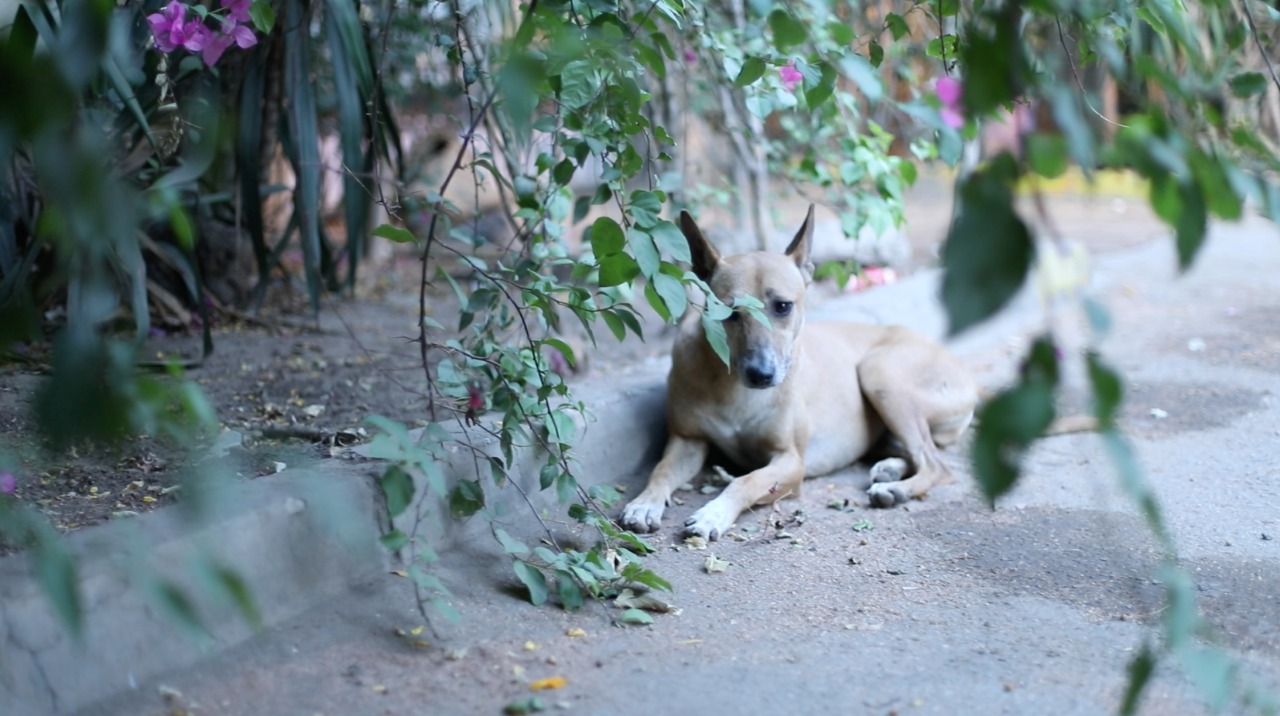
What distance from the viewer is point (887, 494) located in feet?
12.4

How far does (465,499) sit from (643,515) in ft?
2.89

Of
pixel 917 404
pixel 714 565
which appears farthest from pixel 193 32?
pixel 917 404

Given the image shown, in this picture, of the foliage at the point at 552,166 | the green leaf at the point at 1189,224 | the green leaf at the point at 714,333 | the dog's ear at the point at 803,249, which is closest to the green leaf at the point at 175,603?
the foliage at the point at 552,166

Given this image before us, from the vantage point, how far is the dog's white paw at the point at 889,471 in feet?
13.4

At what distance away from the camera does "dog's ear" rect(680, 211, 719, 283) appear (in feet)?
12.1

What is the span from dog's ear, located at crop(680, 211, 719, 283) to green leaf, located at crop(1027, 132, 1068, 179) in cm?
217

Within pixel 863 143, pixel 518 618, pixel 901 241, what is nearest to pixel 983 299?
pixel 518 618

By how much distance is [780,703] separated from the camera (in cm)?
231

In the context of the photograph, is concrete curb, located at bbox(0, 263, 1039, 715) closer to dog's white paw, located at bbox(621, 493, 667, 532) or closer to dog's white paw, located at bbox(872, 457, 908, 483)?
dog's white paw, located at bbox(621, 493, 667, 532)

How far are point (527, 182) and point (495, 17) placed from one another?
248cm

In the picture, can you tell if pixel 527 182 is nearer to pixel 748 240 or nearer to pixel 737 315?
pixel 737 315

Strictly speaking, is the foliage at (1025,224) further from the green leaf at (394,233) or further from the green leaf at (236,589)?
the green leaf at (394,233)

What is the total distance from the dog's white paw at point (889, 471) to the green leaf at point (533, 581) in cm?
166

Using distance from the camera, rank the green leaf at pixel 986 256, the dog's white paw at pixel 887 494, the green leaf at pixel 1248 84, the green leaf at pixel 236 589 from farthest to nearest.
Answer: the dog's white paw at pixel 887 494, the green leaf at pixel 1248 84, the green leaf at pixel 236 589, the green leaf at pixel 986 256
